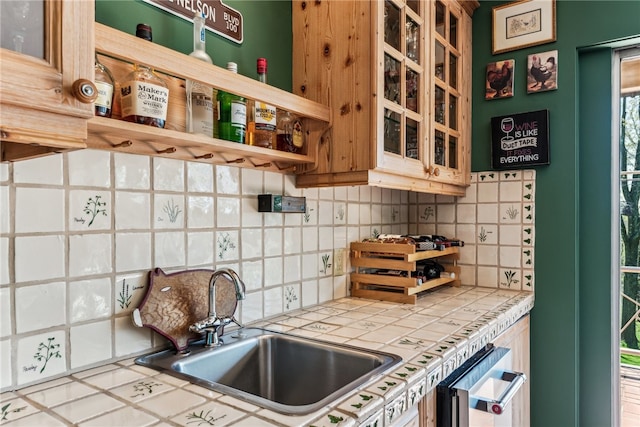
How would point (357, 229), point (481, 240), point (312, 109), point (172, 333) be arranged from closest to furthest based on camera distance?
point (172, 333) → point (312, 109) → point (357, 229) → point (481, 240)

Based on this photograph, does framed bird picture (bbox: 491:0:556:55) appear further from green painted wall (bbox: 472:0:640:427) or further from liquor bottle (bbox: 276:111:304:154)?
liquor bottle (bbox: 276:111:304:154)

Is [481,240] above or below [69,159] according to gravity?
below

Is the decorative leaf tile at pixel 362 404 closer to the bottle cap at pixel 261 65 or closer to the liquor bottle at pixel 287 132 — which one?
Answer: the liquor bottle at pixel 287 132

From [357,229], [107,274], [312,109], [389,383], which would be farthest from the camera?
[357,229]

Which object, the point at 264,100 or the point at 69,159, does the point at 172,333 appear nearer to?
the point at 69,159

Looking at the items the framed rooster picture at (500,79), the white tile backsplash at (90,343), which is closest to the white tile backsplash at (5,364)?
the white tile backsplash at (90,343)

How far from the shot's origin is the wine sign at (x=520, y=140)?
6.48 ft

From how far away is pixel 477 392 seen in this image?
1.17 meters

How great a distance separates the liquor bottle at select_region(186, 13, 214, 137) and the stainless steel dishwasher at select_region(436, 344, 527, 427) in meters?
0.95

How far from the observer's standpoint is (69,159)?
95 cm

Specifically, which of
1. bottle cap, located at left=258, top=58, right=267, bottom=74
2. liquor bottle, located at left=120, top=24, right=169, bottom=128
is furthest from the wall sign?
liquor bottle, located at left=120, top=24, right=169, bottom=128

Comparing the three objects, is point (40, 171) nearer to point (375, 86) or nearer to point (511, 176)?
point (375, 86)


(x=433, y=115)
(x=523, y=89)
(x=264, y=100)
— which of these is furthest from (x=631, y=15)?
(x=264, y=100)

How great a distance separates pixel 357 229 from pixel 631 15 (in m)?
1.48
